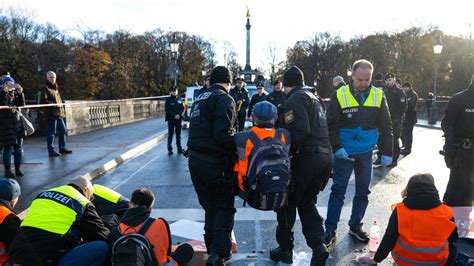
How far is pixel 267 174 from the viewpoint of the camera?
12.3ft

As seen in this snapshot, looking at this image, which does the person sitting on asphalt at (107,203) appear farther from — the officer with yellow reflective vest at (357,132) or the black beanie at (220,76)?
the officer with yellow reflective vest at (357,132)

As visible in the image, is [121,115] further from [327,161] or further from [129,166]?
[327,161]

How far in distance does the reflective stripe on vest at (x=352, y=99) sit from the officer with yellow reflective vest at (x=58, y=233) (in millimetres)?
2920

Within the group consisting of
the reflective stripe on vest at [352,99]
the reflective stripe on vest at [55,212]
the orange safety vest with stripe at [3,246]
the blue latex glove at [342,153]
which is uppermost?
the reflective stripe on vest at [352,99]

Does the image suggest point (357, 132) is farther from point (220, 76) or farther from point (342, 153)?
point (220, 76)

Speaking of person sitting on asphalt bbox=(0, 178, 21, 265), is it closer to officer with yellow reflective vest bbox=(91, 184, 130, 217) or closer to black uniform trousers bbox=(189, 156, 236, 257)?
officer with yellow reflective vest bbox=(91, 184, 130, 217)

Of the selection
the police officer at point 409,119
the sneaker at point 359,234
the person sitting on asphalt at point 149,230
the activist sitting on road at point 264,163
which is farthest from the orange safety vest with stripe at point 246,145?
the police officer at point 409,119

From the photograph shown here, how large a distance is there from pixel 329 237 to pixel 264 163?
1.63 metres

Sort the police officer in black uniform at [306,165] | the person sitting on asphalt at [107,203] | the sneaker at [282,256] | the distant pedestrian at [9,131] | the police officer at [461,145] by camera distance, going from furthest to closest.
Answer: the distant pedestrian at [9,131] → the police officer at [461,145] → the person sitting on asphalt at [107,203] → the sneaker at [282,256] → the police officer in black uniform at [306,165]

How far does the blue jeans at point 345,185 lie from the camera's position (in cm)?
489

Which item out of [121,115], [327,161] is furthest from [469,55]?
[327,161]

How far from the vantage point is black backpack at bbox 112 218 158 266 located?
3.27 m

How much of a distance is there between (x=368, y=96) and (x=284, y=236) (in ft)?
6.09

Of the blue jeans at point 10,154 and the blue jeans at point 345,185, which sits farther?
the blue jeans at point 10,154
